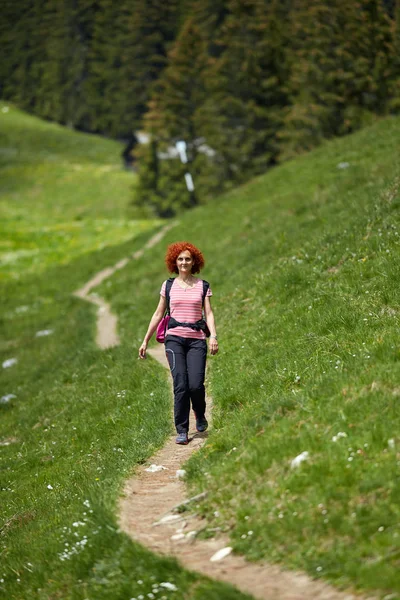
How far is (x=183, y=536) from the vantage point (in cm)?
719

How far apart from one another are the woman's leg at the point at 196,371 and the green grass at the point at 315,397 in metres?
0.38

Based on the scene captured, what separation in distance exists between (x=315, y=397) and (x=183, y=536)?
89.3 inches

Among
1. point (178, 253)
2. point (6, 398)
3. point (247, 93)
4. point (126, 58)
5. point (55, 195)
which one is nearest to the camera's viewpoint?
point (178, 253)

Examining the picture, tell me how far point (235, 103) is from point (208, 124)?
386 cm

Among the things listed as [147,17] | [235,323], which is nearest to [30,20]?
[147,17]

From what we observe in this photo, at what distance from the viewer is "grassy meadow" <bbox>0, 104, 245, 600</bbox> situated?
6.88m

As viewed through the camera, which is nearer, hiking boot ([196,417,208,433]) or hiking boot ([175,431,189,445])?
hiking boot ([175,431,189,445])

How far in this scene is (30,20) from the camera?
122 m

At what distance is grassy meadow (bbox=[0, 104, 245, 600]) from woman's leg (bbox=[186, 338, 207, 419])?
729 mm

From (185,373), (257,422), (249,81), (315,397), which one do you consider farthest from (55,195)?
(315,397)

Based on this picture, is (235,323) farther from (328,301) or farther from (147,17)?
(147,17)

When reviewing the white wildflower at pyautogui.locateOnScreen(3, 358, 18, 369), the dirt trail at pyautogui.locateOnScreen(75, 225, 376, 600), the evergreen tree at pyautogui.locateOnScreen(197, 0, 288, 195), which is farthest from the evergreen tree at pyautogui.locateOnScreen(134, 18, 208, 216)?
the dirt trail at pyautogui.locateOnScreen(75, 225, 376, 600)

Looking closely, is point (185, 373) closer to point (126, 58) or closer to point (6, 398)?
point (6, 398)

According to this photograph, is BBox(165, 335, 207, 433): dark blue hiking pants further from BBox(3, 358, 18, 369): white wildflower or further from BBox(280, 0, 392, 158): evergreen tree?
BBox(280, 0, 392, 158): evergreen tree
